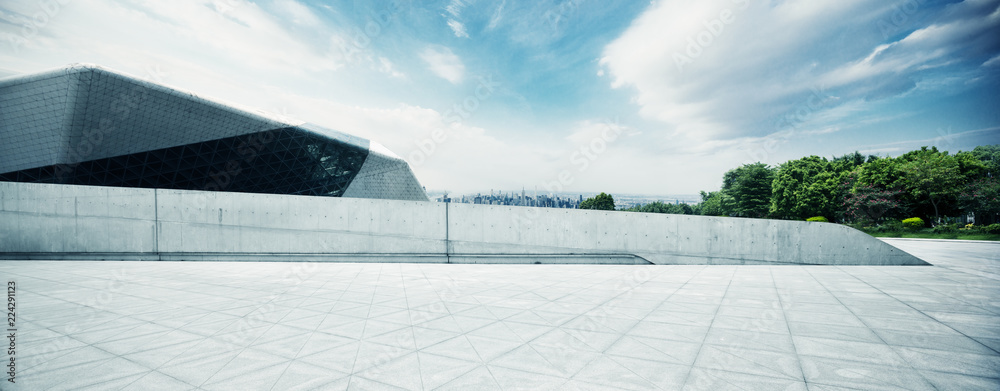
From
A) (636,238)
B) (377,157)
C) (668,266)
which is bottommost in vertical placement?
(668,266)

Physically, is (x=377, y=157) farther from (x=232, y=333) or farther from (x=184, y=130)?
(x=232, y=333)

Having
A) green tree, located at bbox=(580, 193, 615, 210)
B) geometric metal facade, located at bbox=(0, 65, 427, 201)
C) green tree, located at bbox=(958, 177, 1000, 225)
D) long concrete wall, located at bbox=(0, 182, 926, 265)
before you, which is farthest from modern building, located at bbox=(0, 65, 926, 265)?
green tree, located at bbox=(580, 193, 615, 210)

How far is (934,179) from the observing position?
92.5 feet

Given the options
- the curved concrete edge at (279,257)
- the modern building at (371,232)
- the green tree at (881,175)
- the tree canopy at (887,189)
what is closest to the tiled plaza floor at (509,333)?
the modern building at (371,232)

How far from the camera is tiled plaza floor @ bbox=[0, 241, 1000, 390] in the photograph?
3180 millimetres

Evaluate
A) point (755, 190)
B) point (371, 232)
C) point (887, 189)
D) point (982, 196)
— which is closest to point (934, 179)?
point (982, 196)

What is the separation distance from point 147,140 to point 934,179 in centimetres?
5679

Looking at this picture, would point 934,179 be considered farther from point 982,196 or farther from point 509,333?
point 509,333

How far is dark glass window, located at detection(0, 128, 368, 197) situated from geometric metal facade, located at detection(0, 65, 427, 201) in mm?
54

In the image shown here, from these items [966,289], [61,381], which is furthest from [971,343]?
[61,381]

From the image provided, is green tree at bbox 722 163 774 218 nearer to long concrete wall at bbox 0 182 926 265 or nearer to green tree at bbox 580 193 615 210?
green tree at bbox 580 193 615 210

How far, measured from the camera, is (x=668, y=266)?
998cm

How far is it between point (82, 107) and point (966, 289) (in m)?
32.5

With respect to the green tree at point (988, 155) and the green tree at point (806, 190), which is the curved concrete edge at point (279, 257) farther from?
the green tree at point (988, 155)
